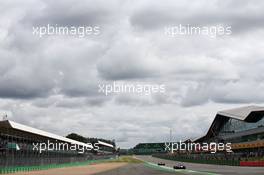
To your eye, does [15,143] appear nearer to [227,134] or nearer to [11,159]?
[11,159]

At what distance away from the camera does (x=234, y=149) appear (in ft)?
457

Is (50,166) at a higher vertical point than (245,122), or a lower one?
lower

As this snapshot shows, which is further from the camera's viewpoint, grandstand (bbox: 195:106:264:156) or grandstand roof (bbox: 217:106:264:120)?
grandstand roof (bbox: 217:106:264:120)

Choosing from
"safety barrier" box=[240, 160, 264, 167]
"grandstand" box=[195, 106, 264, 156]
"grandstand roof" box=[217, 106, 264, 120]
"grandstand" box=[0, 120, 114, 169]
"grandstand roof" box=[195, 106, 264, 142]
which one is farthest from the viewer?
"grandstand roof" box=[217, 106, 264, 120]

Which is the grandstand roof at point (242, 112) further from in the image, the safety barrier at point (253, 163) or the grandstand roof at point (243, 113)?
the safety barrier at point (253, 163)

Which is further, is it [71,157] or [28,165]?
[71,157]

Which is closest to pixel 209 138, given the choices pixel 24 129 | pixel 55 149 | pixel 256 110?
pixel 256 110

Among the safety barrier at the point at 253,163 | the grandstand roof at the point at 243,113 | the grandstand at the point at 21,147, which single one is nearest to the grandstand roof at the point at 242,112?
the grandstand roof at the point at 243,113

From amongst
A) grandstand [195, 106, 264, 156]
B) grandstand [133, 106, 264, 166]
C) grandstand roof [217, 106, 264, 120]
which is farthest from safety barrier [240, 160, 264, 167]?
grandstand roof [217, 106, 264, 120]

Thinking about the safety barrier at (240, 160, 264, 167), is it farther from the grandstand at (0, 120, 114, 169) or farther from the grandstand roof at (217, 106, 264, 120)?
the grandstand roof at (217, 106, 264, 120)

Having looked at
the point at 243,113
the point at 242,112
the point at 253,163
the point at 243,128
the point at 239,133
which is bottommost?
the point at 253,163

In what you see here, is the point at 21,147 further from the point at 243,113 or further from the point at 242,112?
the point at 242,112

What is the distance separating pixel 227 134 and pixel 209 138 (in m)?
41.2

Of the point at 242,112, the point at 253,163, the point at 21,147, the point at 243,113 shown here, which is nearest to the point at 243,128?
the point at 242,112
